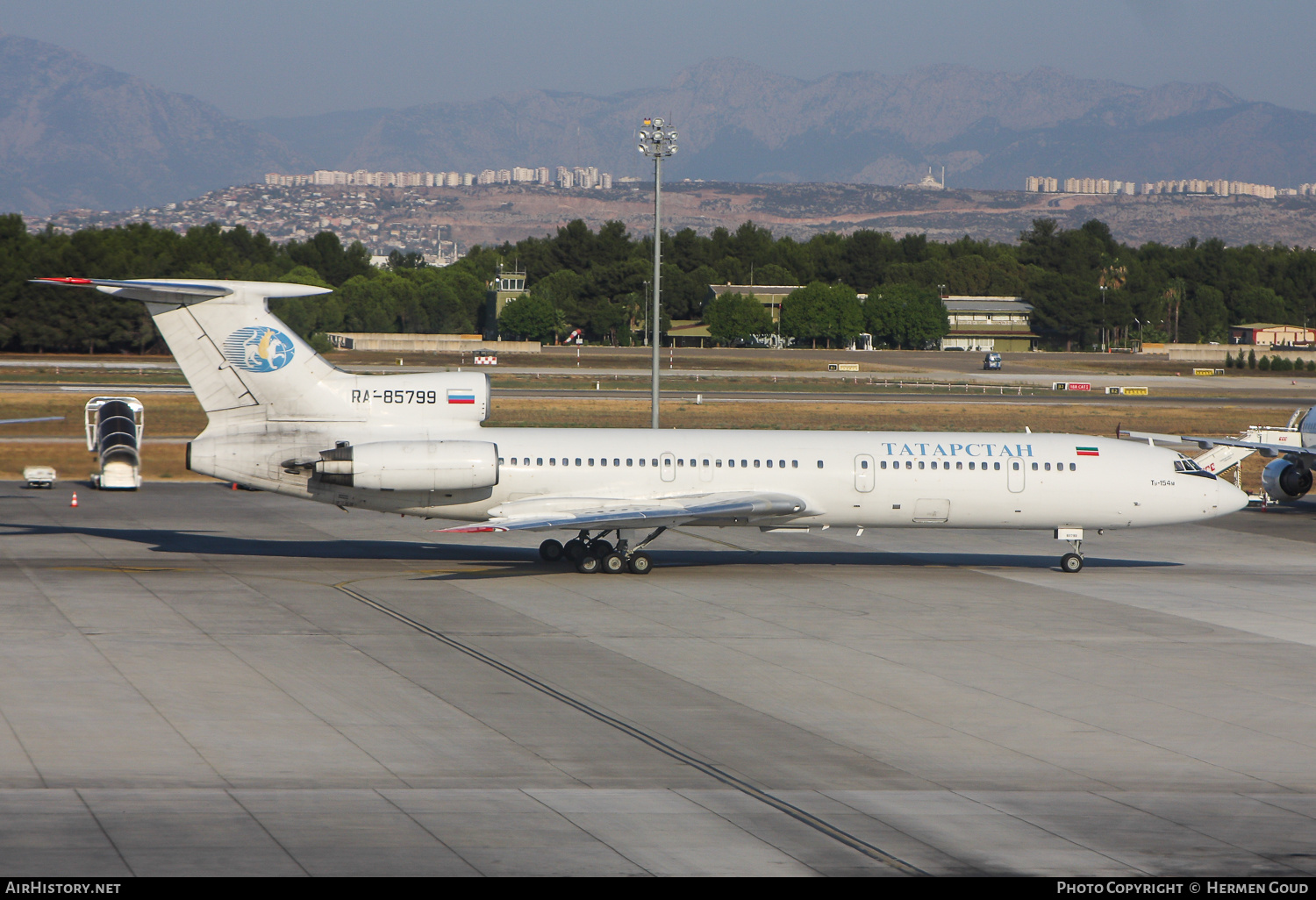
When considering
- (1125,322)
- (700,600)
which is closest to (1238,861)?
(700,600)

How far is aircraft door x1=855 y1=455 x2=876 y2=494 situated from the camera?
30.4 metres

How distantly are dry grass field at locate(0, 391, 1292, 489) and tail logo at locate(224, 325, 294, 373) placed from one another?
2477 centimetres

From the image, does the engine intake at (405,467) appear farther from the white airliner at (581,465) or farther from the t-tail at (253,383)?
the t-tail at (253,383)

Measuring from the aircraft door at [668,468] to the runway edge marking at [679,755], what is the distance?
7.68 meters

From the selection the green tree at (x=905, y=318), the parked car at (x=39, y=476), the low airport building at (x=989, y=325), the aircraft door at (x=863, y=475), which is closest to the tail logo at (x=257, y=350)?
the aircraft door at (x=863, y=475)

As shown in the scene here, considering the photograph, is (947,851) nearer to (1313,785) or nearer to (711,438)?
(1313,785)

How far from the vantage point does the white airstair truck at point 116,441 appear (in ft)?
120

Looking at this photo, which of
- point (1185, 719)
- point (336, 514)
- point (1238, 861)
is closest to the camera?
point (1238, 861)

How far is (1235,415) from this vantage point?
71750 mm

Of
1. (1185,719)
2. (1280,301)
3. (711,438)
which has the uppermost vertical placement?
(1280,301)

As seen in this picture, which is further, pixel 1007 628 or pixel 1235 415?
pixel 1235 415

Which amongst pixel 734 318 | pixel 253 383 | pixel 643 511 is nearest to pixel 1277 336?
pixel 734 318

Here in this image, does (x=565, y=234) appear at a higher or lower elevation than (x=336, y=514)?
higher

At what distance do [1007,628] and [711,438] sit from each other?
8.97 meters
